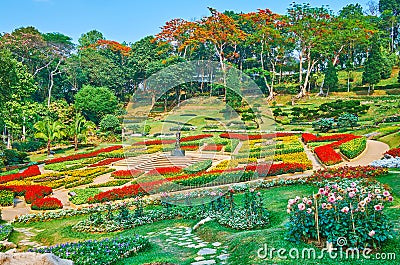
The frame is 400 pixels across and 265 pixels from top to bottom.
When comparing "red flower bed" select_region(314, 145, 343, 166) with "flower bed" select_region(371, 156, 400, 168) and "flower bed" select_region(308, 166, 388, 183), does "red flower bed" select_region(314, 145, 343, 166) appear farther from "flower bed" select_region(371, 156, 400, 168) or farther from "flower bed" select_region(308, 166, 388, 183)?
"flower bed" select_region(308, 166, 388, 183)

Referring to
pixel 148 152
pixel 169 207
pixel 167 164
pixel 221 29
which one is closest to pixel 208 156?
pixel 167 164

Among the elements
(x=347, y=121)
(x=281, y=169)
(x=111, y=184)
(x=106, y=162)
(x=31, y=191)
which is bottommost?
(x=111, y=184)

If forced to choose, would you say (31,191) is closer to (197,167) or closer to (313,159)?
(197,167)

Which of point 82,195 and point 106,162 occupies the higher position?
point 106,162

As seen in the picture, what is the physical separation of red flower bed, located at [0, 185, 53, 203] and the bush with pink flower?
9.94 meters

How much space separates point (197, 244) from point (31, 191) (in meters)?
9.07

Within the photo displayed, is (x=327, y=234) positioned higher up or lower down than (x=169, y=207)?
higher up

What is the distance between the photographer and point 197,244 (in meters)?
5.99

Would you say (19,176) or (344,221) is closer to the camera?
(344,221)

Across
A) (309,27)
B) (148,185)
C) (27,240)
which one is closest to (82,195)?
(148,185)

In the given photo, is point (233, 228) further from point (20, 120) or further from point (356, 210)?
point (20, 120)

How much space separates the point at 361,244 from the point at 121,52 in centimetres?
4822

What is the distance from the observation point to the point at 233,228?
6688 mm

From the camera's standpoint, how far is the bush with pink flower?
4492 mm
